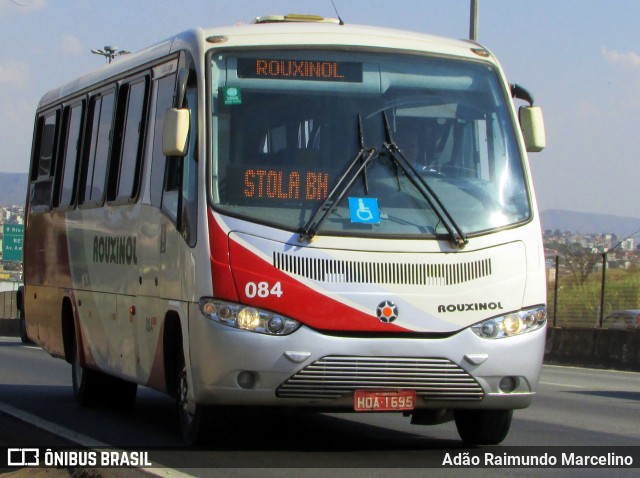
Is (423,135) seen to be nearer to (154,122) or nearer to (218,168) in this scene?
(218,168)

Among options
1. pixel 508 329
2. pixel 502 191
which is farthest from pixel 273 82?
pixel 508 329

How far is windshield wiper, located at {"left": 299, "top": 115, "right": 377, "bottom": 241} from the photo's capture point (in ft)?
31.2

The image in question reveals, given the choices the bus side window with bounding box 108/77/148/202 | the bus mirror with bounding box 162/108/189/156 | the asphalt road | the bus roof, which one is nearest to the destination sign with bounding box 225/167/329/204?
the bus mirror with bounding box 162/108/189/156

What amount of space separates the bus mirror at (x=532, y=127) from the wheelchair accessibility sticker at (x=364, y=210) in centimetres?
153

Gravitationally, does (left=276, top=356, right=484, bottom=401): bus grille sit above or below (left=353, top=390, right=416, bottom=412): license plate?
above

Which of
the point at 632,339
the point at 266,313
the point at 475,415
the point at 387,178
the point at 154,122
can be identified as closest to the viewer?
the point at 266,313

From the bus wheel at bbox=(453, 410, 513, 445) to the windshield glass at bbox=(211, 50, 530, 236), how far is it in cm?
151

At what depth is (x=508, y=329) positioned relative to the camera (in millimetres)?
9641

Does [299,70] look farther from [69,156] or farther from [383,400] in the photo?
[69,156]

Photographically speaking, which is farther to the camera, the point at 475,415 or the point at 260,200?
the point at 475,415

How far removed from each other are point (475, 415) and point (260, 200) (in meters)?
2.44

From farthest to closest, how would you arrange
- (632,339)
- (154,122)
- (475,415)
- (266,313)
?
1. (632,339)
2. (154,122)
3. (475,415)
4. (266,313)

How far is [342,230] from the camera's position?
9.62 m

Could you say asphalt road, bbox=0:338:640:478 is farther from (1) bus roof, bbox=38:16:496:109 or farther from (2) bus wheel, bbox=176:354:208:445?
(1) bus roof, bbox=38:16:496:109
